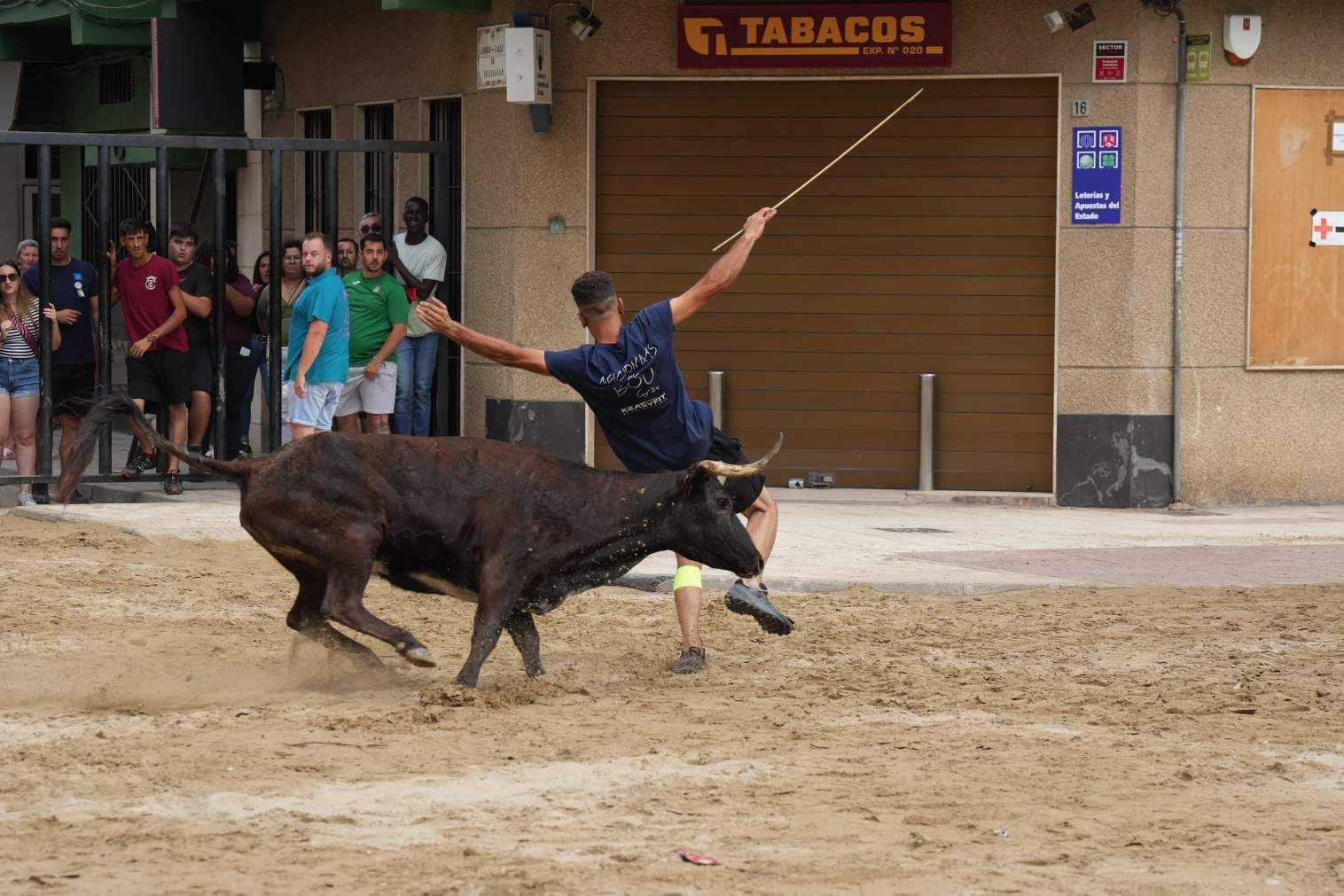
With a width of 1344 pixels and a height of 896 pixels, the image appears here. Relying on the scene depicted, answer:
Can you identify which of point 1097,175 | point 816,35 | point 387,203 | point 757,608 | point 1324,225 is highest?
point 816,35

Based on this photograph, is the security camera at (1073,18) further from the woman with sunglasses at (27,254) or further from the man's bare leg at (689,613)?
the woman with sunglasses at (27,254)

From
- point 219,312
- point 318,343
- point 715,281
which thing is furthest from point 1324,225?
point 715,281

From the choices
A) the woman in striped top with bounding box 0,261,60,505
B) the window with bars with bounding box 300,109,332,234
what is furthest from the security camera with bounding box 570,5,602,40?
the woman in striped top with bounding box 0,261,60,505

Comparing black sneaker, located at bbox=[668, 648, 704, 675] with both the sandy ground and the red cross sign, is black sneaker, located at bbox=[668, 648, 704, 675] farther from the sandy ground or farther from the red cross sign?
the red cross sign

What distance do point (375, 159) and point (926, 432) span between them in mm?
5668

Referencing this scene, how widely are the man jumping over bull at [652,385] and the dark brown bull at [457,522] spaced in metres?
0.30

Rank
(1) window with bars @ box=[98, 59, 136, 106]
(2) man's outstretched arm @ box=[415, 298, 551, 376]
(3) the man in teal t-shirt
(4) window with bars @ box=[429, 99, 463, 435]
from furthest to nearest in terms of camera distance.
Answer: (1) window with bars @ box=[98, 59, 136, 106] < (4) window with bars @ box=[429, 99, 463, 435] < (3) the man in teal t-shirt < (2) man's outstretched arm @ box=[415, 298, 551, 376]

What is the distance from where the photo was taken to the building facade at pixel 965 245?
15.4m

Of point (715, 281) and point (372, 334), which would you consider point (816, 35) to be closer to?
point (372, 334)

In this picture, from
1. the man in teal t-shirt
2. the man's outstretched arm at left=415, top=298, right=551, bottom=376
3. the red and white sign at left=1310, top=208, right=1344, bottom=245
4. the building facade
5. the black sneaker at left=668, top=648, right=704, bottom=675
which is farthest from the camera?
the red and white sign at left=1310, top=208, right=1344, bottom=245

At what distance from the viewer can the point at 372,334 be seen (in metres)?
15.1

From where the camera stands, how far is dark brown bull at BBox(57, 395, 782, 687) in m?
8.09

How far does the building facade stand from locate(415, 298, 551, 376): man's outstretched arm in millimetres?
7572

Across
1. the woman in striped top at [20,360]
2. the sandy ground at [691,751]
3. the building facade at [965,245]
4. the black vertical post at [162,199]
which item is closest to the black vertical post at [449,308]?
the building facade at [965,245]
